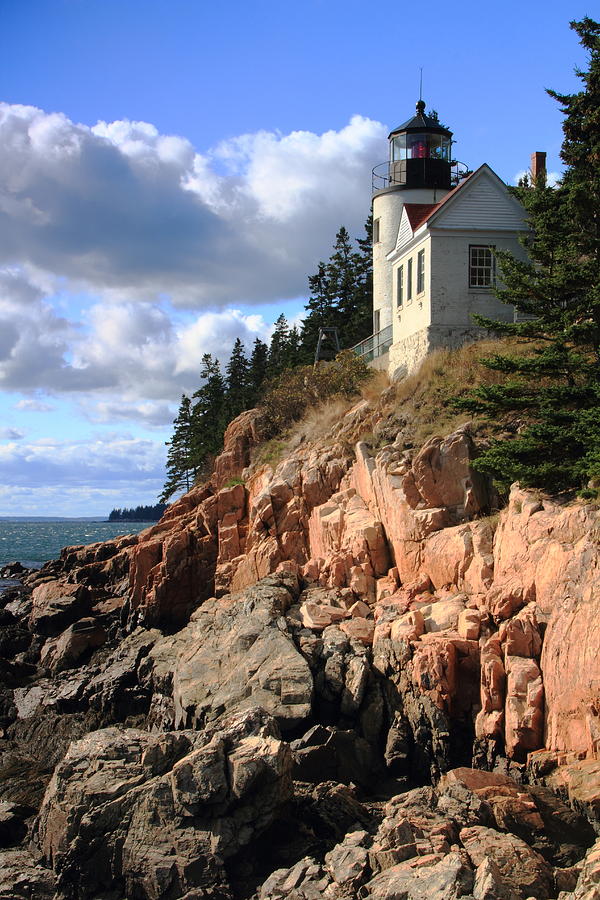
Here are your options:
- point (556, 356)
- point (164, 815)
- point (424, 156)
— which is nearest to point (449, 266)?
point (424, 156)

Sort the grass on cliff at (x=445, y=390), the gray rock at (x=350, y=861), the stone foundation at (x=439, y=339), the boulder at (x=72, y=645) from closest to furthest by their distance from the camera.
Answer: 1. the gray rock at (x=350, y=861)
2. the grass on cliff at (x=445, y=390)
3. the boulder at (x=72, y=645)
4. the stone foundation at (x=439, y=339)

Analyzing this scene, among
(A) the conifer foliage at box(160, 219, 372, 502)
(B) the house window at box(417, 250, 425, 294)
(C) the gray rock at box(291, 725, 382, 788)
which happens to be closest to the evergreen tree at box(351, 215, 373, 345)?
(A) the conifer foliage at box(160, 219, 372, 502)

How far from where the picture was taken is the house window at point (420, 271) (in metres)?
29.7

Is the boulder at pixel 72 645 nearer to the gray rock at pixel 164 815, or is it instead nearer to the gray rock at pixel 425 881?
the gray rock at pixel 164 815

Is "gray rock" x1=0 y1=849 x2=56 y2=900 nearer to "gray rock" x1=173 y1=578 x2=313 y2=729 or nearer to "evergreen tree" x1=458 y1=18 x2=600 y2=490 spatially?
"gray rock" x1=173 y1=578 x2=313 y2=729

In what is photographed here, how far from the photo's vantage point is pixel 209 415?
2344 inches

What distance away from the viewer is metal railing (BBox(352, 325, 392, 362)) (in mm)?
33156

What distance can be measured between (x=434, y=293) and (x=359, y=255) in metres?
24.9

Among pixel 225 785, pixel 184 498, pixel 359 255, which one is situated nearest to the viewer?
pixel 225 785

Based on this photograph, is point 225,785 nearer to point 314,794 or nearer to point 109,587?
point 314,794

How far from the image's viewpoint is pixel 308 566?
23.4 m

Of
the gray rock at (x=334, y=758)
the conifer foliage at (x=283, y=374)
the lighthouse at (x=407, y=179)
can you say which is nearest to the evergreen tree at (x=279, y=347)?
the conifer foliage at (x=283, y=374)

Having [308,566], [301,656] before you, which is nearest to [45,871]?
[301,656]

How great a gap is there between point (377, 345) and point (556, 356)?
15194 mm
